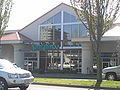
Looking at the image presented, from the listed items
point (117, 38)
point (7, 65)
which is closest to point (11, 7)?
point (117, 38)

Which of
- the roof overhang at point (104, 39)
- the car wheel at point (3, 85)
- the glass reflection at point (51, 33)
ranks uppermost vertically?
the glass reflection at point (51, 33)

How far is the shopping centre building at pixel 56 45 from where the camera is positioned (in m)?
46.4

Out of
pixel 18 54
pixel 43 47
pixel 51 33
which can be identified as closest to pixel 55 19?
pixel 51 33

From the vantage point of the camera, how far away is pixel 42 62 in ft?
177

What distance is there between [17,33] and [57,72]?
11026 mm

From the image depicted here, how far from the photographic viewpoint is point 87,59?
46031 millimetres

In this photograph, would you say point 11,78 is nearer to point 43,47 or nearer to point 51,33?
point 43,47

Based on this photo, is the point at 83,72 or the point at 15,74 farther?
the point at 83,72

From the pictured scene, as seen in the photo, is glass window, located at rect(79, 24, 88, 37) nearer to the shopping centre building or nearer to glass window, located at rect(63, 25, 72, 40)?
the shopping centre building

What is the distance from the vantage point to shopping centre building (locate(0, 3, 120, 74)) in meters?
46.4

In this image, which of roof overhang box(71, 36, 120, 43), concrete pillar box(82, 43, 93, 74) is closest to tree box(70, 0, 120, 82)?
roof overhang box(71, 36, 120, 43)

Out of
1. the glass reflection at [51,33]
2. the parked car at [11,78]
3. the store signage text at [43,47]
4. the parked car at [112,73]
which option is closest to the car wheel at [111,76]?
the parked car at [112,73]

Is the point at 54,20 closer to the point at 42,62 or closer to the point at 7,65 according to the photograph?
the point at 42,62

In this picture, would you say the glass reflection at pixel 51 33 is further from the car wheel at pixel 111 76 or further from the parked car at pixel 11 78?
the parked car at pixel 11 78
